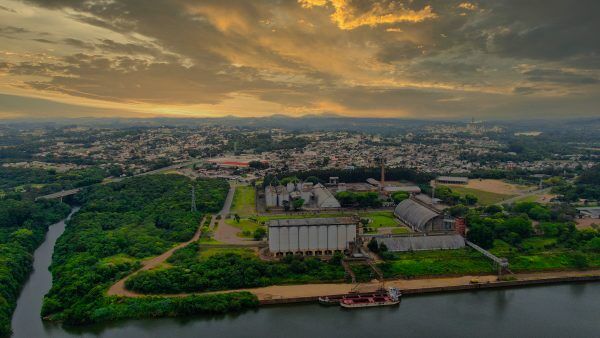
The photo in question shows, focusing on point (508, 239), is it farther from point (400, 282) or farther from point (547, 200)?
point (547, 200)

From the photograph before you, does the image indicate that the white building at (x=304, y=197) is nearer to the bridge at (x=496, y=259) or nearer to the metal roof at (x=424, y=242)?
the metal roof at (x=424, y=242)

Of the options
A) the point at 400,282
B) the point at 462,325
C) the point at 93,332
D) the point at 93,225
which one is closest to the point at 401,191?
the point at 400,282

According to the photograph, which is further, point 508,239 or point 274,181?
point 274,181

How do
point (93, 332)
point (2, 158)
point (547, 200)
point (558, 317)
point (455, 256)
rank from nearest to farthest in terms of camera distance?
1. point (93, 332)
2. point (558, 317)
3. point (455, 256)
4. point (547, 200)
5. point (2, 158)

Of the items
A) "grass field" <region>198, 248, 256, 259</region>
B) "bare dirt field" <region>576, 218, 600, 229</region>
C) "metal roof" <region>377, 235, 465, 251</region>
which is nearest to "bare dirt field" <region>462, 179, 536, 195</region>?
"bare dirt field" <region>576, 218, 600, 229</region>

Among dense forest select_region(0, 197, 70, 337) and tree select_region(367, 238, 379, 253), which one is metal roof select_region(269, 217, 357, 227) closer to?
tree select_region(367, 238, 379, 253)

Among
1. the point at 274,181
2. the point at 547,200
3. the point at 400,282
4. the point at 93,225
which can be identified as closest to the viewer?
the point at 400,282

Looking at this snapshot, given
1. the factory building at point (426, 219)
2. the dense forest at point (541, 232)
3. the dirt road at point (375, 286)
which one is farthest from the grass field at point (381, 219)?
the dirt road at point (375, 286)
